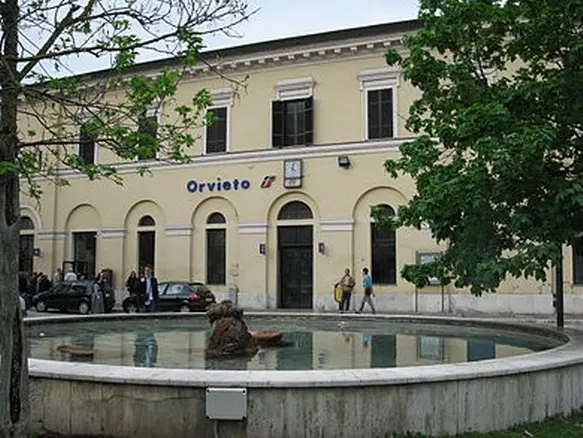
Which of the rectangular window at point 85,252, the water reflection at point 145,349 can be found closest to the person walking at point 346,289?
the water reflection at point 145,349

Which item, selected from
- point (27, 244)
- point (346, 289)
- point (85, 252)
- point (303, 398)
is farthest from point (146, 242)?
point (303, 398)

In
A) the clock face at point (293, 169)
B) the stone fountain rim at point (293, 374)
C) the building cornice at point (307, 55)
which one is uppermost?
the building cornice at point (307, 55)

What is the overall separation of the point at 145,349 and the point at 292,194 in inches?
753

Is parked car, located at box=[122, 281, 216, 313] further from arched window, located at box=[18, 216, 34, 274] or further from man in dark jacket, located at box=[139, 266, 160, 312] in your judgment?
arched window, located at box=[18, 216, 34, 274]

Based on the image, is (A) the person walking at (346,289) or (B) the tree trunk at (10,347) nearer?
(B) the tree trunk at (10,347)

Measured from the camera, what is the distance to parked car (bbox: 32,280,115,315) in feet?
92.8

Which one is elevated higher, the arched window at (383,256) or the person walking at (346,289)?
the arched window at (383,256)

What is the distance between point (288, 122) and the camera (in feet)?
101

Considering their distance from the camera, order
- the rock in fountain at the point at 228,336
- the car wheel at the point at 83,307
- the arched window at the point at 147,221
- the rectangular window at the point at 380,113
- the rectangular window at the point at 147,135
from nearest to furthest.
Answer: the rectangular window at the point at 147,135
the rock in fountain at the point at 228,336
the car wheel at the point at 83,307
the rectangular window at the point at 380,113
the arched window at the point at 147,221

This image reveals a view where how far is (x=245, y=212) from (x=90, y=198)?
344 inches

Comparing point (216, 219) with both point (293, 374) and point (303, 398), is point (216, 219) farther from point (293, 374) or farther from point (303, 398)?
point (303, 398)

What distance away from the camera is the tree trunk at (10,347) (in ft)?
19.0

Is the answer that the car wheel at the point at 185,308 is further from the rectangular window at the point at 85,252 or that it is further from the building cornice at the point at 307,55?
the rectangular window at the point at 85,252

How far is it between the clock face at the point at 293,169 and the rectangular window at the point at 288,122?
0.89 metres
